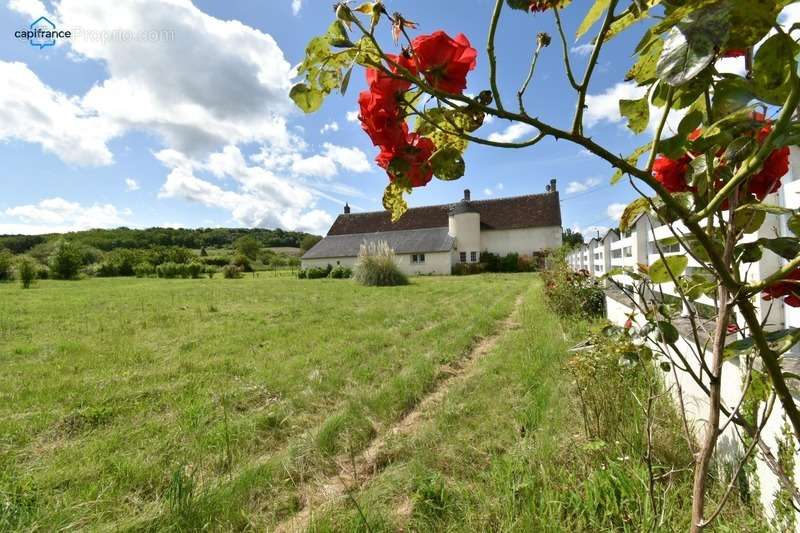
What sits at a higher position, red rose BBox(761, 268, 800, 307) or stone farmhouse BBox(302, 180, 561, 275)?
stone farmhouse BBox(302, 180, 561, 275)

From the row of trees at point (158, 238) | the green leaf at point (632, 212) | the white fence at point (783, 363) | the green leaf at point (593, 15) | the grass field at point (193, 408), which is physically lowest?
the grass field at point (193, 408)

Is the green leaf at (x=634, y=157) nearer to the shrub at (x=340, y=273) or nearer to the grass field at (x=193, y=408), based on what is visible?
the grass field at (x=193, y=408)

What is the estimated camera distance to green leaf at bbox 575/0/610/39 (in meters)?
0.61

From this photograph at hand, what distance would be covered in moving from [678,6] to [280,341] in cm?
566

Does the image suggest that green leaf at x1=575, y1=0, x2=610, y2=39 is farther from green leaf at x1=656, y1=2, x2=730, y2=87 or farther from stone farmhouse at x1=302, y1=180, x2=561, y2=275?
stone farmhouse at x1=302, y1=180, x2=561, y2=275

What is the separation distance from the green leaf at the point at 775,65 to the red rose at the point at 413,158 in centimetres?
42

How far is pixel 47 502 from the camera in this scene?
200 cm

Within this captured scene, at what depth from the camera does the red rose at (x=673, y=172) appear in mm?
649

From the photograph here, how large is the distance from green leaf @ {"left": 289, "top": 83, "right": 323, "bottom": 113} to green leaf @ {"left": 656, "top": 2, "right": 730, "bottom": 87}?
0.48 meters

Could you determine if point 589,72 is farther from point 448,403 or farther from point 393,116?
point 448,403

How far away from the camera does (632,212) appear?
2.47 ft

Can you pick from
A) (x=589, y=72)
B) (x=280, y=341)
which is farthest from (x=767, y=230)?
(x=280, y=341)

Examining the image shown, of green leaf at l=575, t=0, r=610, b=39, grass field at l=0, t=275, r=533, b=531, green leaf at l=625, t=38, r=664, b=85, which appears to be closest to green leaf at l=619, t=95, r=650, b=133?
green leaf at l=625, t=38, r=664, b=85

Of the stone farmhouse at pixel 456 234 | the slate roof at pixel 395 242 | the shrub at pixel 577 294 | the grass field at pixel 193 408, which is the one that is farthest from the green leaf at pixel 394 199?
the slate roof at pixel 395 242
